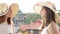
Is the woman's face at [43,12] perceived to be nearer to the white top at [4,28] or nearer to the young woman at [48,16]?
the young woman at [48,16]

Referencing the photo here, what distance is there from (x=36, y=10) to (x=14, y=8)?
18cm

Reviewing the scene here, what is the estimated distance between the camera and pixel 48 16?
1.34 metres

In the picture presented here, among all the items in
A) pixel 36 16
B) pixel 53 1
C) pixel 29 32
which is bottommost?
pixel 29 32

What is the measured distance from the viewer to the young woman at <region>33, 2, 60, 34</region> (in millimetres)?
1321

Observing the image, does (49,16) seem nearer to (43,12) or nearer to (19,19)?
(43,12)

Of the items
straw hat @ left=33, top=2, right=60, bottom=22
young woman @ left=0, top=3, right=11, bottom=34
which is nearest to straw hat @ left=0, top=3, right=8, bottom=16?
young woman @ left=0, top=3, right=11, bottom=34

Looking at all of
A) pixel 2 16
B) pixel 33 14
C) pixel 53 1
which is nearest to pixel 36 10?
pixel 33 14

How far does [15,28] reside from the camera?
4.36 feet

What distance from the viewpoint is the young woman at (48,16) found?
4.33ft

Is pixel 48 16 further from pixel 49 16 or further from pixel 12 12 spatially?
pixel 12 12

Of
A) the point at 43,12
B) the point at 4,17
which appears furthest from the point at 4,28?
the point at 43,12

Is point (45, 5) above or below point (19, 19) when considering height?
above

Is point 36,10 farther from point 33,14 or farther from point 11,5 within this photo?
point 11,5

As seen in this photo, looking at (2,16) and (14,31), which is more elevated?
(2,16)
